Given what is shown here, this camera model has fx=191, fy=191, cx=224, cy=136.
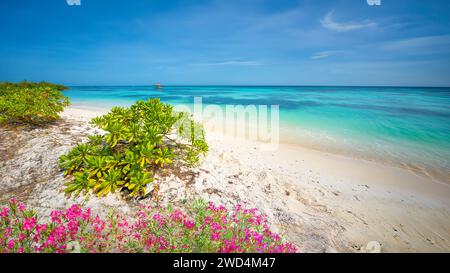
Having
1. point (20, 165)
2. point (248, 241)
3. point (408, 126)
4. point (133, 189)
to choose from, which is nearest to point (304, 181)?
point (248, 241)

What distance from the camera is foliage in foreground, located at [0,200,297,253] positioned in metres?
2.68

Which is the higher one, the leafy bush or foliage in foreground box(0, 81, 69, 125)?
foliage in foreground box(0, 81, 69, 125)

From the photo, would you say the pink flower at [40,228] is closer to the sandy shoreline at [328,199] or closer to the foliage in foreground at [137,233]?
the foliage in foreground at [137,233]

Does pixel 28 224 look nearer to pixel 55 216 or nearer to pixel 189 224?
pixel 55 216

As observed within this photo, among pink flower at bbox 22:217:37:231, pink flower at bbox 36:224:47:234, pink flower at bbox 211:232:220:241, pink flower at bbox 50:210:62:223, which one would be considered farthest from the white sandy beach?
pink flower at bbox 22:217:37:231

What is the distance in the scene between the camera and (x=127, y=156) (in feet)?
12.4

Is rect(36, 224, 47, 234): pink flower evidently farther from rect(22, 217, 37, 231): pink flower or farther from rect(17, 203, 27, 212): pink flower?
rect(17, 203, 27, 212): pink flower

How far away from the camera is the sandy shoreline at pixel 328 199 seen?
3459 mm

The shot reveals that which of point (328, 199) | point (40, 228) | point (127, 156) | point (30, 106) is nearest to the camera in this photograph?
point (40, 228)

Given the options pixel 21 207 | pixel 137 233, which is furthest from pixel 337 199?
pixel 21 207

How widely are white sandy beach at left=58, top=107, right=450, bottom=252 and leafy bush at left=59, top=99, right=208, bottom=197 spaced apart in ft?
3.46

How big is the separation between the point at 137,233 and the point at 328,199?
4.19 metres

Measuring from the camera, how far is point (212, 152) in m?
6.12

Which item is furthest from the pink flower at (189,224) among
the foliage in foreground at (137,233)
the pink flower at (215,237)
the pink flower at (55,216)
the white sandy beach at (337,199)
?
the pink flower at (55,216)
